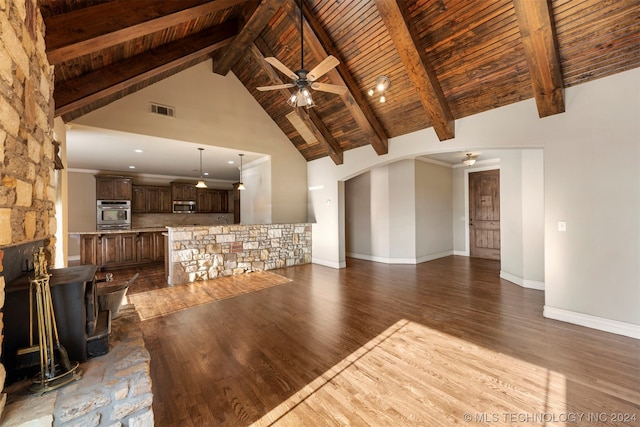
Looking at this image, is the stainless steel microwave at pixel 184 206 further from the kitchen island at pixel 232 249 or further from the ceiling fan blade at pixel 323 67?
the ceiling fan blade at pixel 323 67

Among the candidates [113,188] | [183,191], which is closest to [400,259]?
[183,191]

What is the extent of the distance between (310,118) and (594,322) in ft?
18.0

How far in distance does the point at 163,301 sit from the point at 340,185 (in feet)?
14.7

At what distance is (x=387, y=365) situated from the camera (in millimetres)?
2361

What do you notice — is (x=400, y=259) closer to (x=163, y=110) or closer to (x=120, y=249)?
(x=163, y=110)

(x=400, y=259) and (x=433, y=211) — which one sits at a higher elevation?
(x=433, y=211)

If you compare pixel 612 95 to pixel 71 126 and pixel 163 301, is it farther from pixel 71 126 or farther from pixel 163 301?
pixel 71 126

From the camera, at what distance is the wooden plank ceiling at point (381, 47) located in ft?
8.50

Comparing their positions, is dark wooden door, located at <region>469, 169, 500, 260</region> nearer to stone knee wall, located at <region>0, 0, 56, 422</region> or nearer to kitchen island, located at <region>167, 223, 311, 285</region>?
kitchen island, located at <region>167, 223, 311, 285</region>

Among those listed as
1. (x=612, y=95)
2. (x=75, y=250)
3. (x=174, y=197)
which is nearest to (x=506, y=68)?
(x=612, y=95)

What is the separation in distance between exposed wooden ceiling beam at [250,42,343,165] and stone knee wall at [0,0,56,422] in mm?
3682

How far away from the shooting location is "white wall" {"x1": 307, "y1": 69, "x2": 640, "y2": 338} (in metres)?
2.83

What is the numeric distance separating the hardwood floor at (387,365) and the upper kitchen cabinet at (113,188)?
243 inches

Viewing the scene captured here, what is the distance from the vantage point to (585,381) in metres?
2.10
